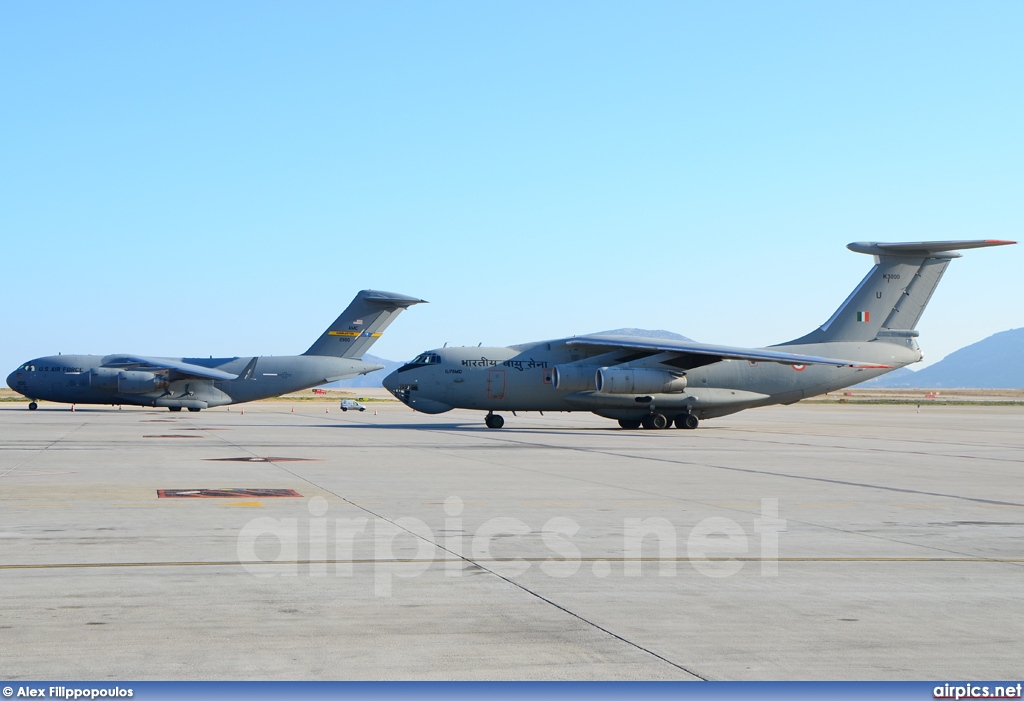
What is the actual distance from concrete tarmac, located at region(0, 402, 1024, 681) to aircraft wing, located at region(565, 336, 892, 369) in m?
17.5

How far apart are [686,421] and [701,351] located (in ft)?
13.3

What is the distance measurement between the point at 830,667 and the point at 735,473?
1461 centimetres

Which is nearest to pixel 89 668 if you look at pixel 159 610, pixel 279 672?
pixel 279 672

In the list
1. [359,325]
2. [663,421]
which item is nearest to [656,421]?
[663,421]

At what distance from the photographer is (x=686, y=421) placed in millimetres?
41188

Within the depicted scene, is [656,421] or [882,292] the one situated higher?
[882,292]

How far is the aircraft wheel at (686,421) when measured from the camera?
4109cm

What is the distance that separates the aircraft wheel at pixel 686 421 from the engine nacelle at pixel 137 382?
30466 mm

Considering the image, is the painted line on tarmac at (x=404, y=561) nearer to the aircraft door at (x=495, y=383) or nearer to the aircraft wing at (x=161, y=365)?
the aircraft door at (x=495, y=383)

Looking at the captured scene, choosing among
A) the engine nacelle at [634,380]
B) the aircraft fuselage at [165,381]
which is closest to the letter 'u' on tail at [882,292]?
the engine nacelle at [634,380]

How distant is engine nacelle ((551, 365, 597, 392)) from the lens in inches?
1516

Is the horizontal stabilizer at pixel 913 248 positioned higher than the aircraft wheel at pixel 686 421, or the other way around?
the horizontal stabilizer at pixel 913 248

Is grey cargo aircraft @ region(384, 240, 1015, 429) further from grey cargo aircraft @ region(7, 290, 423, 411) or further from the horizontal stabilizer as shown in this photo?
grey cargo aircraft @ region(7, 290, 423, 411)

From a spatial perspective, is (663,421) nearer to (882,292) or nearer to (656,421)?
(656,421)
